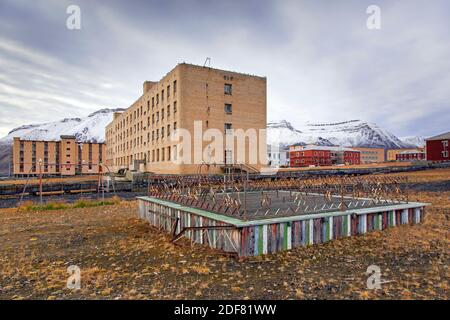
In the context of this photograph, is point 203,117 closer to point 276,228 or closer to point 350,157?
point 276,228

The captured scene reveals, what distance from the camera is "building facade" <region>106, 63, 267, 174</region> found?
1337 inches

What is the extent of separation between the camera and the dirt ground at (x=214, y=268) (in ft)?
16.1

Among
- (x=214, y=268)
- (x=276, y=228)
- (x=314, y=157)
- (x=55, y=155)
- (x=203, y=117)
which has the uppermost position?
(x=203, y=117)

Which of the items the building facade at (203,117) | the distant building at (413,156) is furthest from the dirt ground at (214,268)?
the distant building at (413,156)

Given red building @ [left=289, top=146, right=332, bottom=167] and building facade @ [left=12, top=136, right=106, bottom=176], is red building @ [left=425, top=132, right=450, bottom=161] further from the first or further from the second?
building facade @ [left=12, top=136, right=106, bottom=176]

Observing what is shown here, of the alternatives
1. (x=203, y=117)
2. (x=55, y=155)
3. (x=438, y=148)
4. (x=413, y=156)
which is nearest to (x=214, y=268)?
(x=203, y=117)

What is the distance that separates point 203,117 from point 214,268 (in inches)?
1176

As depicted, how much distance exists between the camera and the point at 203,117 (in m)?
34.9

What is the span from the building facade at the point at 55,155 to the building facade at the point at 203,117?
50467 mm

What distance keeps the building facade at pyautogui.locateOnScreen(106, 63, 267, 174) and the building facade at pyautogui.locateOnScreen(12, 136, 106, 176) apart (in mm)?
50467

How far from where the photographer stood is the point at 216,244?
724cm

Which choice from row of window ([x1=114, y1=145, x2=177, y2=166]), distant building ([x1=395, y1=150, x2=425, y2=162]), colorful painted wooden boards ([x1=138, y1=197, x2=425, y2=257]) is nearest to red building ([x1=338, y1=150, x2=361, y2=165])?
distant building ([x1=395, y1=150, x2=425, y2=162])
